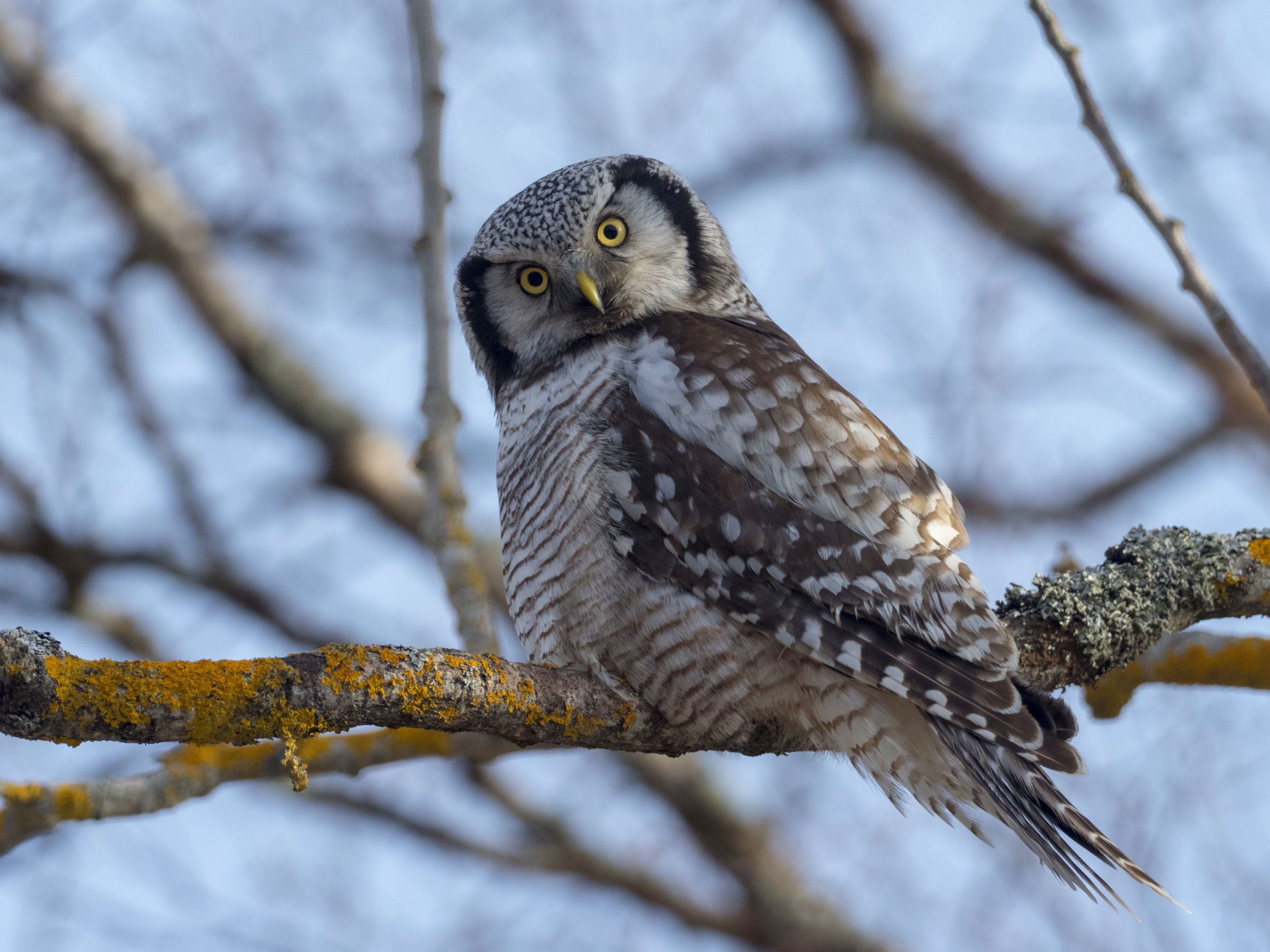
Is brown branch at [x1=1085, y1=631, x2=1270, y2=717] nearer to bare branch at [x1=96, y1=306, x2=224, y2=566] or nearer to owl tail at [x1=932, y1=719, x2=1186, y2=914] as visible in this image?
owl tail at [x1=932, y1=719, x2=1186, y2=914]

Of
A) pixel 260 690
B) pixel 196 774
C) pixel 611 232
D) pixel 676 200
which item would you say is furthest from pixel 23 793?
pixel 676 200

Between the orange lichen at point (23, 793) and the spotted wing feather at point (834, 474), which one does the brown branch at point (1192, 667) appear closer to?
the spotted wing feather at point (834, 474)

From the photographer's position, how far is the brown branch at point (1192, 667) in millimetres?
3078

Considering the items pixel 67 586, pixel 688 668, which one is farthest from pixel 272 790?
pixel 688 668

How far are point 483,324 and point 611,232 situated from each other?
60 cm

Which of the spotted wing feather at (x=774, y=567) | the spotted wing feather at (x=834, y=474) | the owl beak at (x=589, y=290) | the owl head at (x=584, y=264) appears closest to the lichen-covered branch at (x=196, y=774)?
the spotted wing feather at (x=774, y=567)

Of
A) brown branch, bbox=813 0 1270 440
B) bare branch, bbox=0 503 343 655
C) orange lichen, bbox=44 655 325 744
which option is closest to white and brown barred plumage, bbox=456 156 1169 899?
orange lichen, bbox=44 655 325 744

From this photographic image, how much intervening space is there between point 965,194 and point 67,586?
23.8 ft

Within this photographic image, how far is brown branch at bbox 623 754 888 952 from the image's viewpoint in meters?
6.41

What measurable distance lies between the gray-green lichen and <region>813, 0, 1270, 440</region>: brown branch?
19.6 ft

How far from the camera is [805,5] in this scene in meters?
9.38

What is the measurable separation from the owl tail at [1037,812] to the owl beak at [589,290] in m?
1.65

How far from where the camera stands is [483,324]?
4207mm

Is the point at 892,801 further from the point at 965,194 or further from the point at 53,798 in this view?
the point at 965,194
